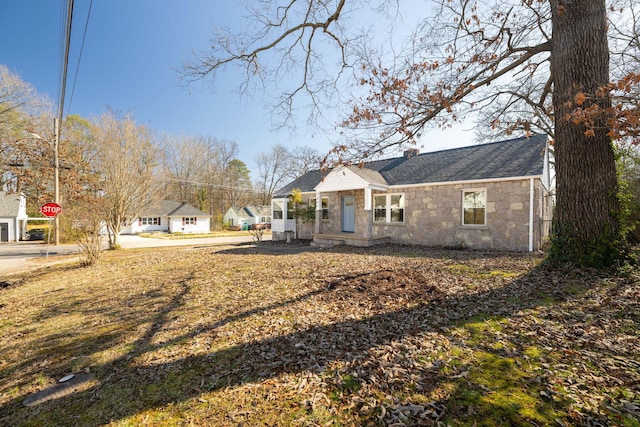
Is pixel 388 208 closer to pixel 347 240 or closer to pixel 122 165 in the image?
pixel 347 240

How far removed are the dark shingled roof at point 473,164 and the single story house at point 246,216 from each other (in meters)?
28.1

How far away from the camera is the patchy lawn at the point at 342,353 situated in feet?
6.89

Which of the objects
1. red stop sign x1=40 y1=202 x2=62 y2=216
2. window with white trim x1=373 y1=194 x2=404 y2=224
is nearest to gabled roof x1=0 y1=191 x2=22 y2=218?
red stop sign x1=40 y1=202 x2=62 y2=216

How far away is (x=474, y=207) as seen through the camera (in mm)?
10703

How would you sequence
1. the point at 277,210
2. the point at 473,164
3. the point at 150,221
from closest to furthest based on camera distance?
1. the point at 473,164
2. the point at 277,210
3. the point at 150,221

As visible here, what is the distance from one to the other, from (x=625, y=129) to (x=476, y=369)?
12.5ft

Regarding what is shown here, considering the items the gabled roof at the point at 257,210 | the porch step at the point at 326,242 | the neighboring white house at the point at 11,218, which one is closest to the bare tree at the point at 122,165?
the porch step at the point at 326,242

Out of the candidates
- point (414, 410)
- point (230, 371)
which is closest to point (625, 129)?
point (414, 410)

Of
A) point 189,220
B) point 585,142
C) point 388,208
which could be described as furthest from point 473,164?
point 189,220

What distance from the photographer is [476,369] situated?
2502mm

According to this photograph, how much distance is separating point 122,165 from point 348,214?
40.8 ft

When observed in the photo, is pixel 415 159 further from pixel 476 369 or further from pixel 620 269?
pixel 476 369

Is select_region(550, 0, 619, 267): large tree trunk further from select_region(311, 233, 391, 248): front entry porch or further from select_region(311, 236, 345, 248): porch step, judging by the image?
select_region(311, 236, 345, 248): porch step

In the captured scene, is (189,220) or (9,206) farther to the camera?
(189,220)
